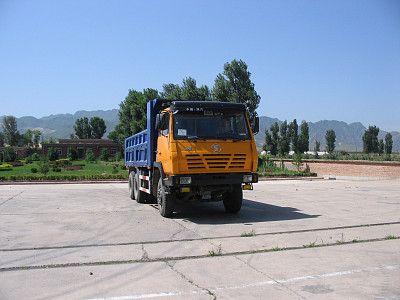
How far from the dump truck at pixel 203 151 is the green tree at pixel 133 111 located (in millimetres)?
53281

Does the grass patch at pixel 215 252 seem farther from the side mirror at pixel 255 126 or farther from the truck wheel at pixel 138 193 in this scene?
the truck wheel at pixel 138 193

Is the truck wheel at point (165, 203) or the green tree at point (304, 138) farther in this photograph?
the green tree at point (304, 138)

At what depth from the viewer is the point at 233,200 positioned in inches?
498

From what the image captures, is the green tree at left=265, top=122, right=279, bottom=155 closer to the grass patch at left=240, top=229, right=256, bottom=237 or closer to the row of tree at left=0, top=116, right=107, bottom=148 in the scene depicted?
the row of tree at left=0, top=116, right=107, bottom=148

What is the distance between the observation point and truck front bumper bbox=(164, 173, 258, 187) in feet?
35.5

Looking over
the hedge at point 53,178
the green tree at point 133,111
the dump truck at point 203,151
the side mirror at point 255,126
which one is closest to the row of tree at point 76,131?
the green tree at point 133,111

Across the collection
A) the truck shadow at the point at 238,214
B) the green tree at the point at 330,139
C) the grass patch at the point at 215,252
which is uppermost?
the green tree at the point at 330,139

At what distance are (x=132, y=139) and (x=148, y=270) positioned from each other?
11010 mm

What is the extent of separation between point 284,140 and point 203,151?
72613 millimetres

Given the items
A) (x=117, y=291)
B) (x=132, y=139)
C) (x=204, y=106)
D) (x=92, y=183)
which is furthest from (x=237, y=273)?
(x=92, y=183)

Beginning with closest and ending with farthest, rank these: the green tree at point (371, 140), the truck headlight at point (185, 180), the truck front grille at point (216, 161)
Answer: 1. the truck headlight at point (185, 180)
2. the truck front grille at point (216, 161)
3. the green tree at point (371, 140)

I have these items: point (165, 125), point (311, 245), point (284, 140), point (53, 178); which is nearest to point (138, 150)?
point (165, 125)

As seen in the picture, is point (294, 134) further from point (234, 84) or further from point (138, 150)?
point (138, 150)

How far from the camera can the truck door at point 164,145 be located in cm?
1107
